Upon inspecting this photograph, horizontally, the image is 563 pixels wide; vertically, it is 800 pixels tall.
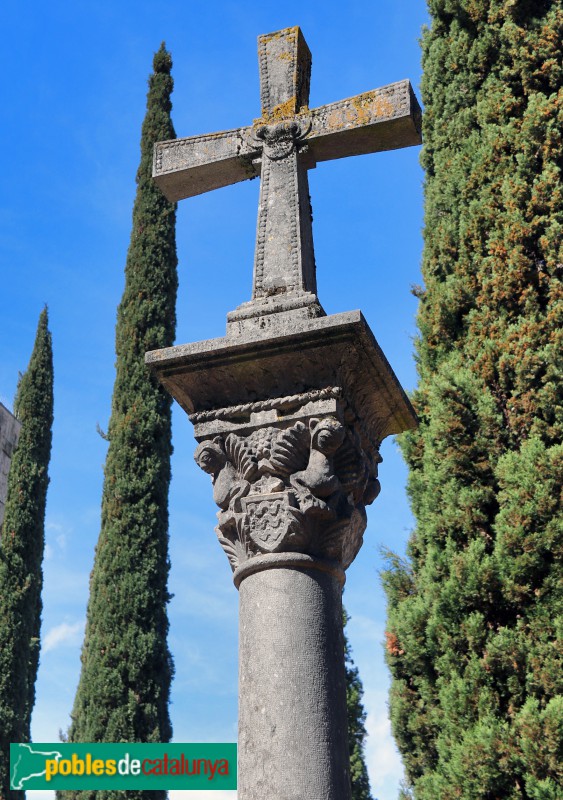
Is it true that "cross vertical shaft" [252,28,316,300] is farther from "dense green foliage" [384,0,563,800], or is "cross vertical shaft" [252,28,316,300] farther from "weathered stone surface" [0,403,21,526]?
"weathered stone surface" [0,403,21,526]

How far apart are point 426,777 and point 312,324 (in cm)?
319

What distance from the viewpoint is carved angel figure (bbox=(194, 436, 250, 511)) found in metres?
4.06

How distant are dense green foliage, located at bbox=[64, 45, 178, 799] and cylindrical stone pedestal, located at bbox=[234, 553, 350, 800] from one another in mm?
8494

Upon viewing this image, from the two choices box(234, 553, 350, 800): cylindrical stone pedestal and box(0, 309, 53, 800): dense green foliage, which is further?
box(0, 309, 53, 800): dense green foliage

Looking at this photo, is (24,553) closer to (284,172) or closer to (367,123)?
(284,172)

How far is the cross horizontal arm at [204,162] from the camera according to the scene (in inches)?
200

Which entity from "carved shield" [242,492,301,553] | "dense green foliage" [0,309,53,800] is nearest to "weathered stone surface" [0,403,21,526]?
"dense green foliage" [0,309,53,800]

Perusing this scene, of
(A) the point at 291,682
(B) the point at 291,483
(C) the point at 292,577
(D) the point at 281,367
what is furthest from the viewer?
(D) the point at 281,367

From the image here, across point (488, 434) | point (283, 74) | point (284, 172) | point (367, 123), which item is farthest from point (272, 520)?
point (488, 434)

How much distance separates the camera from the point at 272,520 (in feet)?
12.8

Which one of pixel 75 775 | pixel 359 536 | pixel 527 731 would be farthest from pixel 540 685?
pixel 75 775

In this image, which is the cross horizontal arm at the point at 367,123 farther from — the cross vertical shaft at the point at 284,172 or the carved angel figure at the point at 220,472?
the carved angel figure at the point at 220,472

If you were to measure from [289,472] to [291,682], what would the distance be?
84 centimetres

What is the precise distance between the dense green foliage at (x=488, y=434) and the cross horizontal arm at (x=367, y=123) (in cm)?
190
